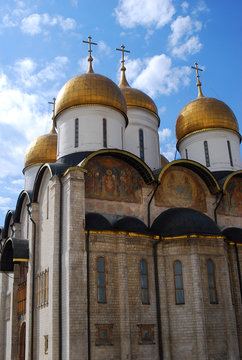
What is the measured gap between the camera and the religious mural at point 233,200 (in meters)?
14.9

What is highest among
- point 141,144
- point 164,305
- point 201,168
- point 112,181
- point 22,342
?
point 141,144

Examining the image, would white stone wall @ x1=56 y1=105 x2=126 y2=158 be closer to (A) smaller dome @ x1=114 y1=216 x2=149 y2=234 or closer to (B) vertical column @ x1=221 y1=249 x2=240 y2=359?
(A) smaller dome @ x1=114 y1=216 x2=149 y2=234

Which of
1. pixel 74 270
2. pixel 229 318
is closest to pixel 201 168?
pixel 229 318

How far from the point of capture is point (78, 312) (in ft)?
34.6

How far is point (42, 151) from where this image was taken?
758 inches

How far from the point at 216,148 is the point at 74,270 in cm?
868

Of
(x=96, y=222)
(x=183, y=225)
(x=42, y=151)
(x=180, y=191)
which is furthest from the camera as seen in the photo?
(x=42, y=151)

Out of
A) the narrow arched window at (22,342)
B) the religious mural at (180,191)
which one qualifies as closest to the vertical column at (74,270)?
the religious mural at (180,191)

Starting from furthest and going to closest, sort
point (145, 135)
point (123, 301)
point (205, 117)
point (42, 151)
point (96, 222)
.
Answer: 1. point (42, 151)
2. point (145, 135)
3. point (205, 117)
4. point (96, 222)
5. point (123, 301)

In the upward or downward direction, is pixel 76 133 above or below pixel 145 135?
below

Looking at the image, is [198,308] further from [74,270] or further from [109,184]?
[109,184]

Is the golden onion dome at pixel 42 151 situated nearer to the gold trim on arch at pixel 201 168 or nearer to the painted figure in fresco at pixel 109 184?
the painted figure in fresco at pixel 109 184

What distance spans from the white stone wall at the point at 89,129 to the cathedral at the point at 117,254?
0.13 feet

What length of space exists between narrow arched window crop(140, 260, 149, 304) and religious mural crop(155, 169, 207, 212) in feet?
7.54
